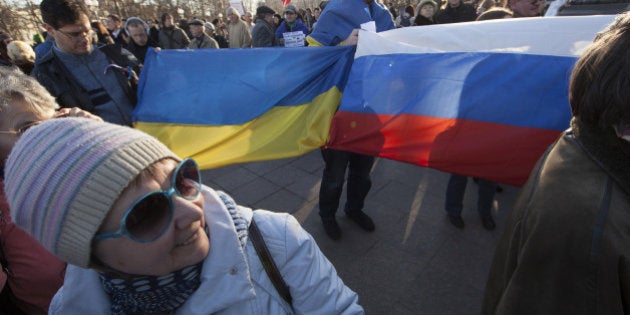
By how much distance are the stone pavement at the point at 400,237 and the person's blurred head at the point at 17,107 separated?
212 centimetres

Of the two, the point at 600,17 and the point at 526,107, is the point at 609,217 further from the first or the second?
the point at 600,17

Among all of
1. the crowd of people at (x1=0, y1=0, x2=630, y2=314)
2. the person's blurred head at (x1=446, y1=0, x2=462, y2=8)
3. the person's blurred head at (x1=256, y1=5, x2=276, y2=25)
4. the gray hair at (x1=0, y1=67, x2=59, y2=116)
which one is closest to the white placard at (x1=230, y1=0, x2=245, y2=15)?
the person's blurred head at (x1=256, y1=5, x2=276, y2=25)

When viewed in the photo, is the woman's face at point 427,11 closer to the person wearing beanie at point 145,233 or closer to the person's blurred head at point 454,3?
the person's blurred head at point 454,3

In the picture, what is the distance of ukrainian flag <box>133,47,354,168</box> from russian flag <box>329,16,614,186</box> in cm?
26

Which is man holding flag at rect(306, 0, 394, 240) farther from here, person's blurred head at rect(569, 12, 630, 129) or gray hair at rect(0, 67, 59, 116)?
gray hair at rect(0, 67, 59, 116)

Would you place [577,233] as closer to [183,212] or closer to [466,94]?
[183,212]

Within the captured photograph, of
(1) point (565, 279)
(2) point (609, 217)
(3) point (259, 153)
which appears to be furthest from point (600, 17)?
(3) point (259, 153)

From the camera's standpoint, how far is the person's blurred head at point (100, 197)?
27.4 inches

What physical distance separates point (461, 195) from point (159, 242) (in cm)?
263

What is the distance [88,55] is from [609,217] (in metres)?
3.04

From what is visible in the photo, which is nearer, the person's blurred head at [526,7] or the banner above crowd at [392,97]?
the banner above crowd at [392,97]

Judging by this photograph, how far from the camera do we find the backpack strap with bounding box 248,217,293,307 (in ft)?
3.34

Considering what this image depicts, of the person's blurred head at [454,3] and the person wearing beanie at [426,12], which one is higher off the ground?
the person's blurred head at [454,3]

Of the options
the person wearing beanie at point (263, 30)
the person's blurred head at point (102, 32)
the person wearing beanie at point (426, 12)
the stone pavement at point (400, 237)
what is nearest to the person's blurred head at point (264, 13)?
the person wearing beanie at point (263, 30)
